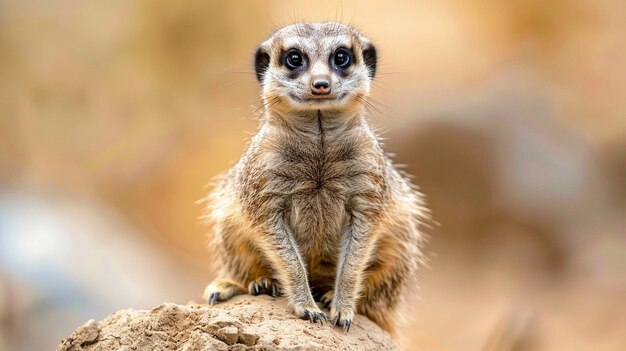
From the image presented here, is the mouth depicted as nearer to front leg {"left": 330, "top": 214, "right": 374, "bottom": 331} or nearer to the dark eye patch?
the dark eye patch

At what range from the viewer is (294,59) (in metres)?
2.87

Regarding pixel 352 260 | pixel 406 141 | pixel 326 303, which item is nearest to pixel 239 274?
pixel 326 303

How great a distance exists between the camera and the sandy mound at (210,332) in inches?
94.0

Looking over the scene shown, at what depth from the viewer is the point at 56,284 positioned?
516cm

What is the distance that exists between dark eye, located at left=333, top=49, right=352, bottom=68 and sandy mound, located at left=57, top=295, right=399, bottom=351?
80cm

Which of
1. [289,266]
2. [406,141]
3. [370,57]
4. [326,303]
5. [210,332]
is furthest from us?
[406,141]

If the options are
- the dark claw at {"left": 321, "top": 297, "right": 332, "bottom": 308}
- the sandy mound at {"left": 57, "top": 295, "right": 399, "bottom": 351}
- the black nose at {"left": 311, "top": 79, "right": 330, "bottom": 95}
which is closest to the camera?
the sandy mound at {"left": 57, "top": 295, "right": 399, "bottom": 351}

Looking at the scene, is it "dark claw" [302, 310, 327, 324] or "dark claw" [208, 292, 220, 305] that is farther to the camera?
"dark claw" [208, 292, 220, 305]

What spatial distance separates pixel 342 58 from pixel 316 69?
16 centimetres

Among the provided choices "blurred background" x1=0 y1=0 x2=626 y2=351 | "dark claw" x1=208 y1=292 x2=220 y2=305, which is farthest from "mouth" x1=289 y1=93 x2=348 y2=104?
"blurred background" x1=0 y1=0 x2=626 y2=351

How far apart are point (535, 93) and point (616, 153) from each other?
1.98ft

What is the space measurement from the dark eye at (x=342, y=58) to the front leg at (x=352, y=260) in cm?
49

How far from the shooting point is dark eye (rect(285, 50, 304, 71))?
2.86m

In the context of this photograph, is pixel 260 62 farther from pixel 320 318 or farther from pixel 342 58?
pixel 320 318
